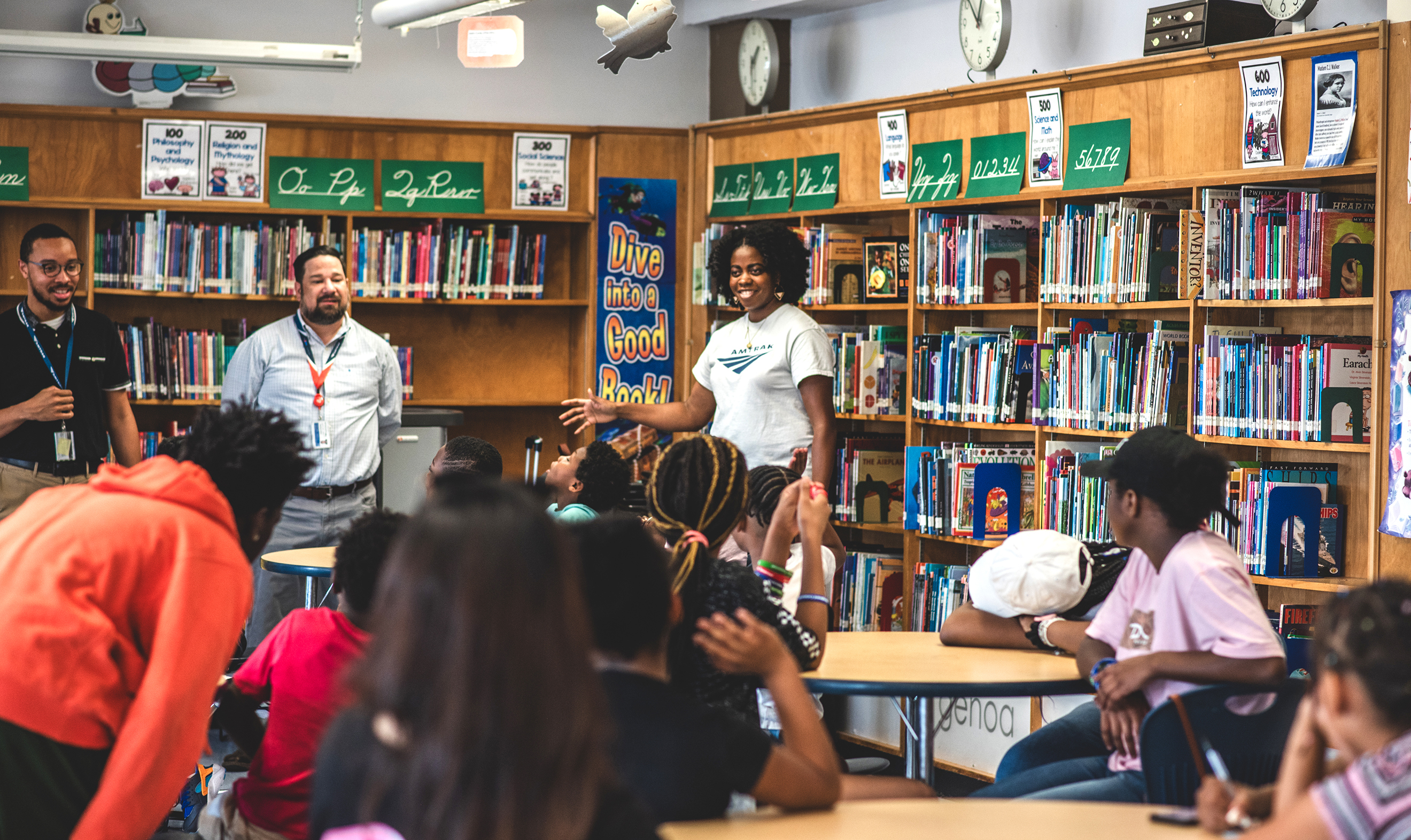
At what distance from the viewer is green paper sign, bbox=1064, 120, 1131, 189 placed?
468cm

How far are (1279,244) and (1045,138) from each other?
40.6 inches

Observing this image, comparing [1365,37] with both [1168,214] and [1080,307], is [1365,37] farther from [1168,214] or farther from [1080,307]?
[1080,307]

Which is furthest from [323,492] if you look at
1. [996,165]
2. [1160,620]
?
[1160,620]

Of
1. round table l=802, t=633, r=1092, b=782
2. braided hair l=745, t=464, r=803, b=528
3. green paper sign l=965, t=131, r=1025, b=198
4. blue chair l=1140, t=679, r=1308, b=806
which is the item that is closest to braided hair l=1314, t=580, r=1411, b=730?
blue chair l=1140, t=679, r=1308, b=806

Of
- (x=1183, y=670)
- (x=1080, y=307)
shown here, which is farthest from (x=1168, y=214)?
(x=1183, y=670)

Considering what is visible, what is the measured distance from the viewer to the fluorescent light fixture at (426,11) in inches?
219

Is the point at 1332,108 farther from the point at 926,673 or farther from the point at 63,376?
the point at 63,376

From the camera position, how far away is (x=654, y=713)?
5.40 ft

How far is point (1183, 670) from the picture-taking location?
252 cm

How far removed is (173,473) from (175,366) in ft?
14.5

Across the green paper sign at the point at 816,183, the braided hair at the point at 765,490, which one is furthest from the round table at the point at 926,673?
the green paper sign at the point at 816,183

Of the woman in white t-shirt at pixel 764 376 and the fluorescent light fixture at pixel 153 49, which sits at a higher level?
the fluorescent light fixture at pixel 153 49

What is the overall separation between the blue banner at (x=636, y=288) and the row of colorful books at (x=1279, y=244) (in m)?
2.74

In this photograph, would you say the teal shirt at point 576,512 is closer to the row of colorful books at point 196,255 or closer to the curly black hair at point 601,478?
the curly black hair at point 601,478
